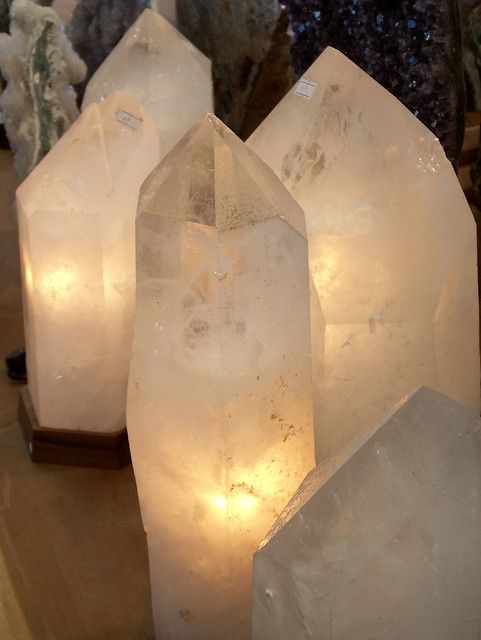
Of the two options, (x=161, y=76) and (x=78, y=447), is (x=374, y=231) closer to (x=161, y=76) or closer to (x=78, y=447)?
(x=78, y=447)

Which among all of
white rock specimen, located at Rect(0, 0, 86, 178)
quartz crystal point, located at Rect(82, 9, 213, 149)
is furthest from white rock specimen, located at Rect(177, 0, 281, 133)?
white rock specimen, located at Rect(0, 0, 86, 178)

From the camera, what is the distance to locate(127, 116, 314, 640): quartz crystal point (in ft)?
3.50

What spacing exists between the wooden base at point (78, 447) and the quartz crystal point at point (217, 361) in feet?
1.83

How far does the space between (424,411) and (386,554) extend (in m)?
0.15

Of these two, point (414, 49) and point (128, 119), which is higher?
point (414, 49)

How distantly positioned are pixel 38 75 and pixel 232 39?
0.54 m

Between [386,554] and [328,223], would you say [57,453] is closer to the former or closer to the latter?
[328,223]

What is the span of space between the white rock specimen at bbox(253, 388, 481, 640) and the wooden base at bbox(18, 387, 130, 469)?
0.83 meters

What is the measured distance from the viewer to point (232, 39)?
94.7 inches

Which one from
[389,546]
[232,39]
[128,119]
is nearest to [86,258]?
[128,119]

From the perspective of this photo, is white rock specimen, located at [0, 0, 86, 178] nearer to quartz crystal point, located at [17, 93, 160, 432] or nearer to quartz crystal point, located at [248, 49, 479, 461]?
quartz crystal point, located at [17, 93, 160, 432]

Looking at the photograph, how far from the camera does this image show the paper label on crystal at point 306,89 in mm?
1397

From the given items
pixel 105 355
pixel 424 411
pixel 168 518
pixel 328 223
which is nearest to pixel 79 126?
pixel 105 355

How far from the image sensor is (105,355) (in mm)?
1699
